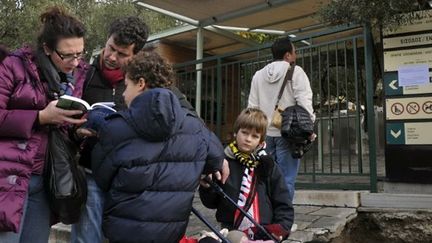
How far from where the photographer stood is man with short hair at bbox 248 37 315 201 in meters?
4.45

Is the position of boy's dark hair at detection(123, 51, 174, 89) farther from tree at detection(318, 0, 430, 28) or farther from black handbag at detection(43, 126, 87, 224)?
tree at detection(318, 0, 430, 28)

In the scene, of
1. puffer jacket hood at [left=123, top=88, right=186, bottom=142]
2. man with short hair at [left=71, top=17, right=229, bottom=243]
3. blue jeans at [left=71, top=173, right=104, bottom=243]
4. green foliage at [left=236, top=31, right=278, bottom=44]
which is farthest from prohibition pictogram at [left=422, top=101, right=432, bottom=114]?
green foliage at [left=236, top=31, right=278, bottom=44]

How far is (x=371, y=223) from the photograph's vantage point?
16.1 ft

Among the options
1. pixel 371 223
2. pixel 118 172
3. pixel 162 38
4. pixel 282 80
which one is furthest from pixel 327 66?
pixel 162 38

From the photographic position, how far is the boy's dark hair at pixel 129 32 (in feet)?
8.73

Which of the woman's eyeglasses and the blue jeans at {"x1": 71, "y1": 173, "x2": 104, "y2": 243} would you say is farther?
the blue jeans at {"x1": 71, "y1": 173, "x2": 104, "y2": 243}

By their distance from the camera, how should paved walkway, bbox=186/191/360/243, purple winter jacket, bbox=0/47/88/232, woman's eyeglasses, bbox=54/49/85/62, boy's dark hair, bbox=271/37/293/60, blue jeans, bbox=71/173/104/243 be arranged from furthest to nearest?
boy's dark hair, bbox=271/37/293/60 → paved walkway, bbox=186/191/360/243 → blue jeans, bbox=71/173/104/243 → woman's eyeglasses, bbox=54/49/85/62 → purple winter jacket, bbox=0/47/88/232

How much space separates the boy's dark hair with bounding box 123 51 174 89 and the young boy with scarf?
2.75 ft

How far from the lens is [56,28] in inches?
93.1

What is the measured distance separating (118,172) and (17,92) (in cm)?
60

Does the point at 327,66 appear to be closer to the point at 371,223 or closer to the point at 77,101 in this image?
the point at 371,223

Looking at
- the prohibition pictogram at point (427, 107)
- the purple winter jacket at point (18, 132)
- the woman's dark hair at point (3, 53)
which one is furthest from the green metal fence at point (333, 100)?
the woman's dark hair at point (3, 53)

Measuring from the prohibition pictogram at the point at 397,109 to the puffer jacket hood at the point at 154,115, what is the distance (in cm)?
337

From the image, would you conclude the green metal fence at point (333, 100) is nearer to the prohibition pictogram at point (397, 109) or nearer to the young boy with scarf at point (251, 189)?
the prohibition pictogram at point (397, 109)
